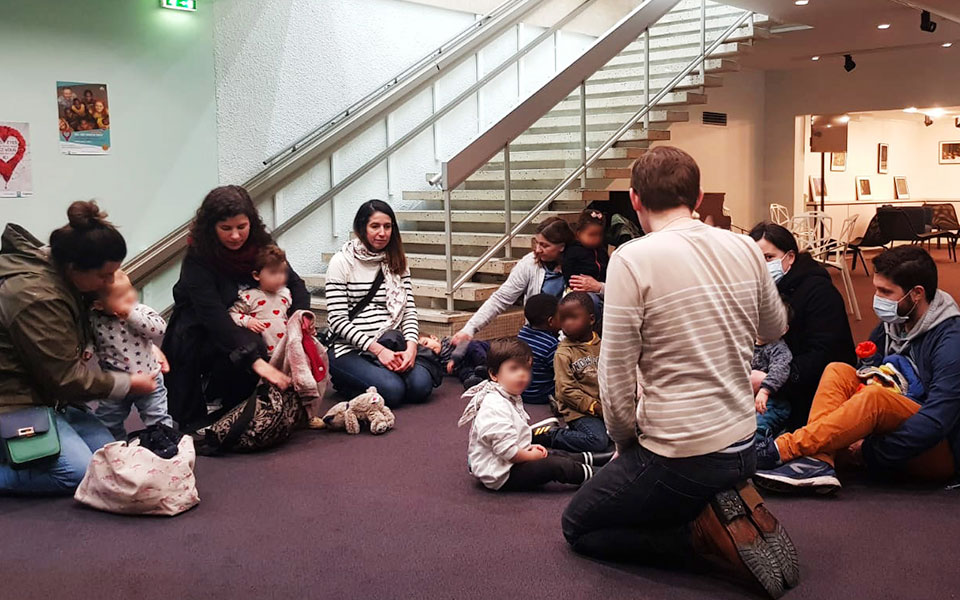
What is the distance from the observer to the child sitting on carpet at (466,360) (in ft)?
18.5

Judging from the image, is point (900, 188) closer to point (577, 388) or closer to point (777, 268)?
point (777, 268)

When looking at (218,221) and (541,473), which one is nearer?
(541,473)

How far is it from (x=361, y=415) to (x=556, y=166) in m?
3.51

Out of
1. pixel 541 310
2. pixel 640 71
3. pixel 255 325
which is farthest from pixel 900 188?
pixel 255 325

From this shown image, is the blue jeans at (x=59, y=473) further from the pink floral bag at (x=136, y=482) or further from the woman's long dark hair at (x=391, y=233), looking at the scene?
the woman's long dark hair at (x=391, y=233)

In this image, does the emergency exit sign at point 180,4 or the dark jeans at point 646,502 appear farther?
the emergency exit sign at point 180,4

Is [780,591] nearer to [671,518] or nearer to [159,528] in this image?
[671,518]

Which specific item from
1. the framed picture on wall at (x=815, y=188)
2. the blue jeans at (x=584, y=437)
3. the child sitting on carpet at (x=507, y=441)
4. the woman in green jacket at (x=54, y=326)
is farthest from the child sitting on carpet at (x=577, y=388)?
the framed picture on wall at (x=815, y=188)

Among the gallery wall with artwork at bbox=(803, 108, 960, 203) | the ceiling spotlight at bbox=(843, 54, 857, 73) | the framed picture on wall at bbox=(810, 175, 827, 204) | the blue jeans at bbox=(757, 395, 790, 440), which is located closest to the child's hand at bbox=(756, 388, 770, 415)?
the blue jeans at bbox=(757, 395, 790, 440)

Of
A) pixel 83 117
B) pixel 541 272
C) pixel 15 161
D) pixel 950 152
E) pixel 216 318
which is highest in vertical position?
pixel 950 152

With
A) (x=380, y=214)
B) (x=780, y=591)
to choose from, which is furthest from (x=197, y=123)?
(x=780, y=591)

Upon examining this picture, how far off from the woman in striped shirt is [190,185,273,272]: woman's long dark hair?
633 millimetres

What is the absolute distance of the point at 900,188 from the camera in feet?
63.6

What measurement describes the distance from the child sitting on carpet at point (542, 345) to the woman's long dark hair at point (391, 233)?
79 centimetres
